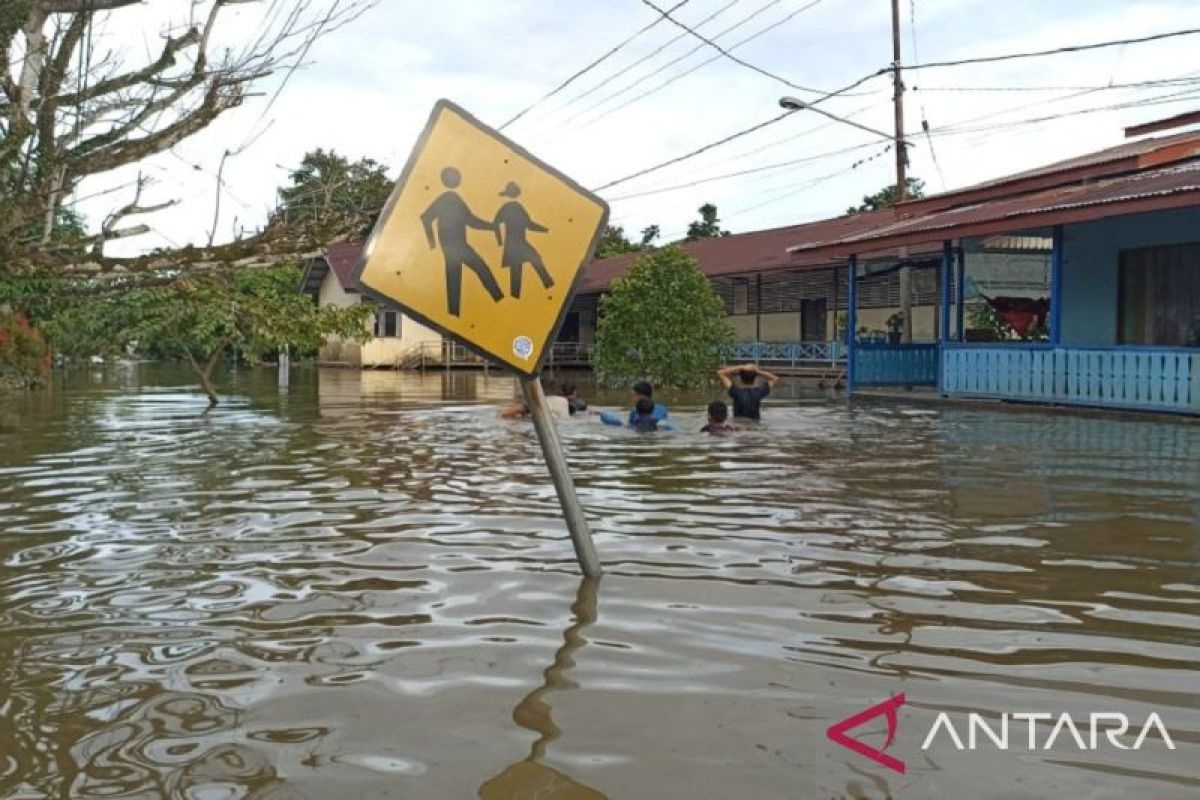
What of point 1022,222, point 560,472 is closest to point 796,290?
point 1022,222

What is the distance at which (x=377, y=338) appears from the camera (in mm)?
43000

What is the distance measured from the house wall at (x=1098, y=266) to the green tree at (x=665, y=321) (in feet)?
22.9

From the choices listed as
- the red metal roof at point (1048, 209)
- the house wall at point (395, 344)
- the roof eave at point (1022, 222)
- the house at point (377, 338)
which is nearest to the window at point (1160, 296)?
the red metal roof at point (1048, 209)

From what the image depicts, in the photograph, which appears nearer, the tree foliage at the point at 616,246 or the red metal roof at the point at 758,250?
the red metal roof at the point at 758,250

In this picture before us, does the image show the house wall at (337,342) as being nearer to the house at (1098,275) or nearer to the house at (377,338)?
the house at (377,338)

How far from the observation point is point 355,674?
3820 millimetres

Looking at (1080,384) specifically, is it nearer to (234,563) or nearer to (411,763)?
(234,563)

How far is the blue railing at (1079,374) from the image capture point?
559 inches

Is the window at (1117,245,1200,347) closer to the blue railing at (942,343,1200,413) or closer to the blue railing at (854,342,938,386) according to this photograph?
the blue railing at (942,343,1200,413)

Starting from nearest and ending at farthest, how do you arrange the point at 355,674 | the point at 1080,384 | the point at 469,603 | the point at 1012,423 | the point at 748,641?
1. the point at 355,674
2. the point at 748,641
3. the point at 469,603
4. the point at 1012,423
5. the point at 1080,384

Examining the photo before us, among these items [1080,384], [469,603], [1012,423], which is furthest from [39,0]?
[1080,384]

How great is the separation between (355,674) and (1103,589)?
346cm

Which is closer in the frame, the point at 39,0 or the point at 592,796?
the point at 592,796

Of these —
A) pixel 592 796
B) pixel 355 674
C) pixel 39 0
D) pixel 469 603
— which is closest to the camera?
pixel 592 796
